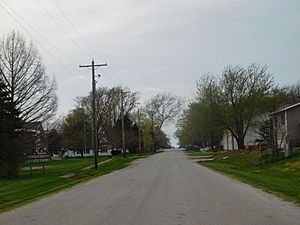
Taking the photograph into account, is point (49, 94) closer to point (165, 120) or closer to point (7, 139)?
point (7, 139)

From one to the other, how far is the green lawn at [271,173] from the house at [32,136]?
782 inches

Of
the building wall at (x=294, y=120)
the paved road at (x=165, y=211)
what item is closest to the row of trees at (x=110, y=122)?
the building wall at (x=294, y=120)

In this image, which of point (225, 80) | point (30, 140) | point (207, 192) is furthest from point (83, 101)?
point (207, 192)

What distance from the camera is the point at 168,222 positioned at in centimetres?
1144

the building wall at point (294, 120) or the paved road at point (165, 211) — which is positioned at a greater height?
the building wall at point (294, 120)

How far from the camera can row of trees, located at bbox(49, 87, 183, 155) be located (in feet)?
344

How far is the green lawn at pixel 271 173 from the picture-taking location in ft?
66.8

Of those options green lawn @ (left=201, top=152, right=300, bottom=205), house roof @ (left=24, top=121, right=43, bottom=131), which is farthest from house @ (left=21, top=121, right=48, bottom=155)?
green lawn @ (left=201, top=152, right=300, bottom=205)

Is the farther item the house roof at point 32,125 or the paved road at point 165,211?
the house roof at point 32,125

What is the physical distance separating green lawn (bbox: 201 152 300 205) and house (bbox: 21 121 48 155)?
65.1 feet

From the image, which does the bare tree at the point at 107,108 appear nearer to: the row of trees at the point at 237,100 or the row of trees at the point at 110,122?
the row of trees at the point at 110,122

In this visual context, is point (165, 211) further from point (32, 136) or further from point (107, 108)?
point (107, 108)

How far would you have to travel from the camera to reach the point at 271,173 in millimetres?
34344

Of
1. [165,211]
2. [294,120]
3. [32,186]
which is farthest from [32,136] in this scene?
[165,211]
